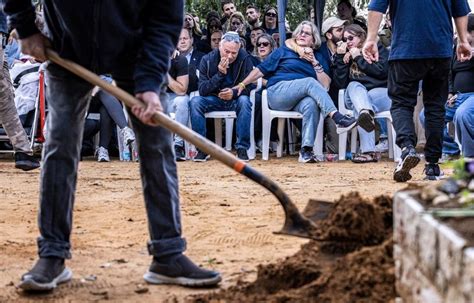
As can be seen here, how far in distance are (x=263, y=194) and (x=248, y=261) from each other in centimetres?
298

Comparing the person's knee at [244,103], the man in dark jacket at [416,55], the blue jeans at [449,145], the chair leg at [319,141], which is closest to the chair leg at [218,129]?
the person's knee at [244,103]

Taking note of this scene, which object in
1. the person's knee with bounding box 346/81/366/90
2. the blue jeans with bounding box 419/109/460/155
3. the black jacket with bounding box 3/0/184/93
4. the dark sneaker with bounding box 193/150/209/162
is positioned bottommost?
the dark sneaker with bounding box 193/150/209/162

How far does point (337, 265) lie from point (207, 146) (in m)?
0.87

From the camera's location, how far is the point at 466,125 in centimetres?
1083

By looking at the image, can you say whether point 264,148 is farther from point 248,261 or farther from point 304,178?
point 248,261

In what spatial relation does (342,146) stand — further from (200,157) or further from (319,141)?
(200,157)

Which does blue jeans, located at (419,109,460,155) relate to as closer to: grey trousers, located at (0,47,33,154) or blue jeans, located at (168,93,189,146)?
blue jeans, located at (168,93,189,146)

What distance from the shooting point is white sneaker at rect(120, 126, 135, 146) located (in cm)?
1330

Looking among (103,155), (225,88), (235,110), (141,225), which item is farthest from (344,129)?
(141,225)

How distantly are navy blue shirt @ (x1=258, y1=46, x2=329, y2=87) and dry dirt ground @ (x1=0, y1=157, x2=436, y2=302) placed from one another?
2.46 m

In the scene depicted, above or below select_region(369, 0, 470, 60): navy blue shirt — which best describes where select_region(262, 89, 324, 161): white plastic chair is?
below

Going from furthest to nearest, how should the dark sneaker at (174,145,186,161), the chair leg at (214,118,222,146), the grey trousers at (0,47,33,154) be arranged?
the chair leg at (214,118,222,146), the dark sneaker at (174,145,186,161), the grey trousers at (0,47,33,154)

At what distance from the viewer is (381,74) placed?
12875 mm

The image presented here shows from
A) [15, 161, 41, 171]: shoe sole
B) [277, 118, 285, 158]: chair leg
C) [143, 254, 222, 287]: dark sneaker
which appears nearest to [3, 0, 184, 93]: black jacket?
[143, 254, 222, 287]: dark sneaker
